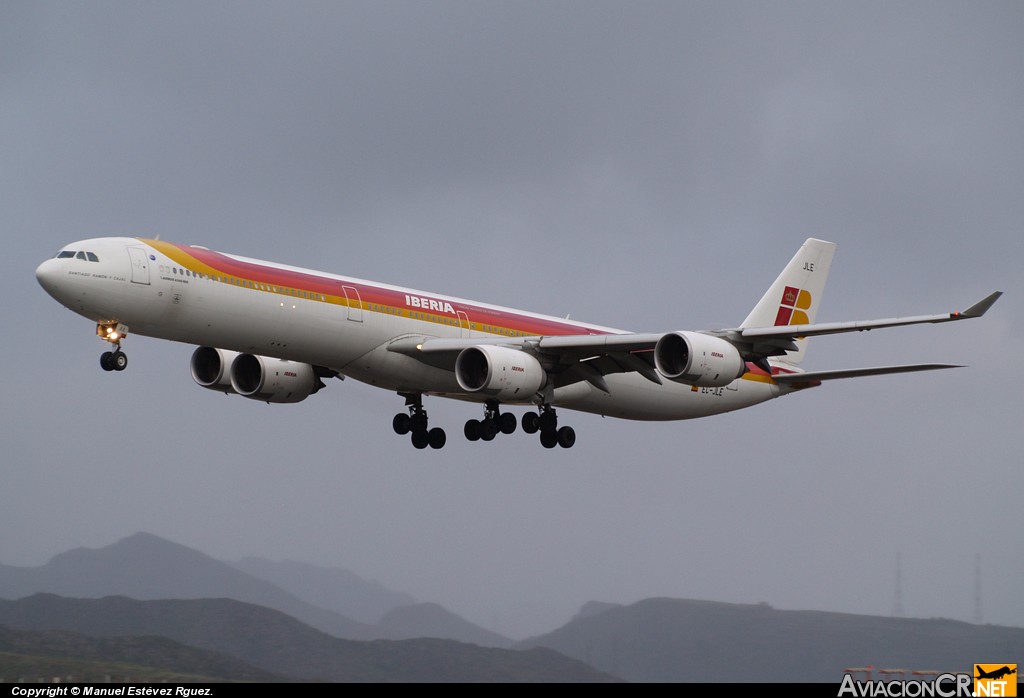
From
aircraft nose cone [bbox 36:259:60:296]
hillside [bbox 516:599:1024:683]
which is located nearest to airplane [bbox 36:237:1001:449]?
aircraft nose cone [bbox 36:259:60:296]

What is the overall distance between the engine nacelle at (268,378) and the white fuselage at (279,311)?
3181 millimetres

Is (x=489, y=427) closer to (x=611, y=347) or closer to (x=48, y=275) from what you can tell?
(x=611, y=347)

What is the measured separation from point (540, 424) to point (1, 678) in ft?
87.8

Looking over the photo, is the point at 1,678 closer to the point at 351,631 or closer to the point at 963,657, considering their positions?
the point at 351,631

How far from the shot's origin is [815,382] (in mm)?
49156

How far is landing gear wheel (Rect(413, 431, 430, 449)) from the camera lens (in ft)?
154

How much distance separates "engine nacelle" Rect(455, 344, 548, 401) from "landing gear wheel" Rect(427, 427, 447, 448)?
22.7ft

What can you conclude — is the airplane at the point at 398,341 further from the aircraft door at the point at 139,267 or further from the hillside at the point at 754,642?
the hillside at the point at 754,642

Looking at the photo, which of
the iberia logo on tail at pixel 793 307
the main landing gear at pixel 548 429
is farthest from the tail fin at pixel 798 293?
the main landing gear at pixel 548 429

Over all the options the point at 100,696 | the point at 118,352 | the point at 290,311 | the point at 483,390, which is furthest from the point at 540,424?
the point at 100,696

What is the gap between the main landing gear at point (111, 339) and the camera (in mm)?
35094

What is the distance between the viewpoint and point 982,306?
35000 millimetres

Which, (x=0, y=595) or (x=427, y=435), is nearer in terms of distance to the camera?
(x=427, y=435)

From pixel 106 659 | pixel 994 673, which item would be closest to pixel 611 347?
pixel 994 673
